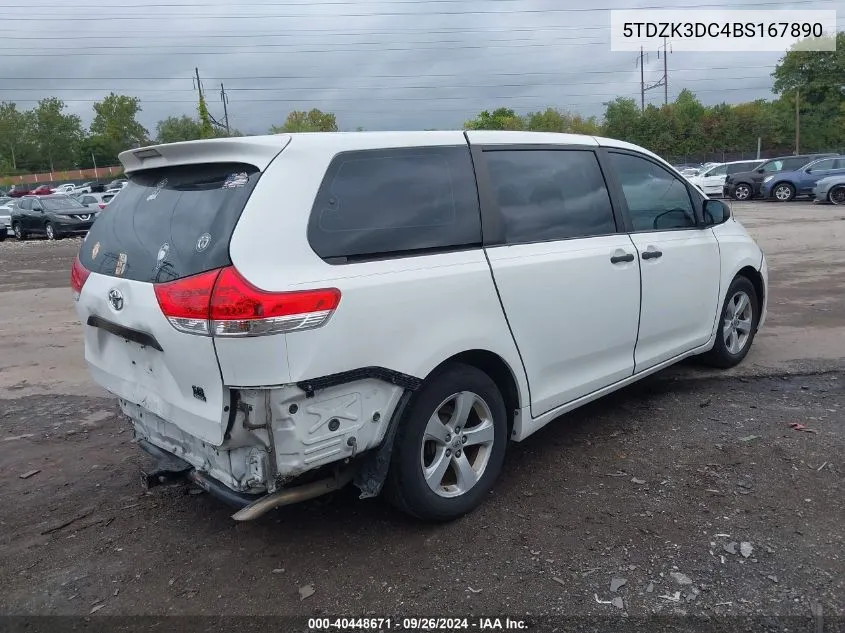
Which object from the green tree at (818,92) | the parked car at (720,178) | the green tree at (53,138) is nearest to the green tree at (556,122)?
the green tree at (818,92)

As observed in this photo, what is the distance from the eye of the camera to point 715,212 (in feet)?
17.0

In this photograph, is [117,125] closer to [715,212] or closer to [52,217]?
[52,217]

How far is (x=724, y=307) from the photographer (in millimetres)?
5312

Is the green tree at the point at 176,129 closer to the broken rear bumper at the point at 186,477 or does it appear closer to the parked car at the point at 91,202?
the parked car at the point at 91,202

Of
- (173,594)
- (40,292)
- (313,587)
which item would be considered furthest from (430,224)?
(40,292)

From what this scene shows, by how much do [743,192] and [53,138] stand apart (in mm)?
92497

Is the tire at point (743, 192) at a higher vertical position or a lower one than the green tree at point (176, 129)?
lower

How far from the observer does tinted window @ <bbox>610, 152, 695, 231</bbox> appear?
14.7 ft

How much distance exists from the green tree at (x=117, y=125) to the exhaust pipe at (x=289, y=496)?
97275 mm

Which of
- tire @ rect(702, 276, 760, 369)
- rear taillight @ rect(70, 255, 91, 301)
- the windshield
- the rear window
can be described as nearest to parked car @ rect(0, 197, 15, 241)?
the windshield

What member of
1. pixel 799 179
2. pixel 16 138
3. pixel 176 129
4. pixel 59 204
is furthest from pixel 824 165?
pixel 16 138

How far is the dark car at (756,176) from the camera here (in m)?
27.7

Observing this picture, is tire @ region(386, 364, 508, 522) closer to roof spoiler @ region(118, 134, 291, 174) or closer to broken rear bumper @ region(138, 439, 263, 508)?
broken rear bumper @ region(138, 439, 263, 508)

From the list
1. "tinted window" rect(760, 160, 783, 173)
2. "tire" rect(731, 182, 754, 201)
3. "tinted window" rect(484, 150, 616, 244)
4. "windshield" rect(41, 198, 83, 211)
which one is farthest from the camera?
"tire" rect(731, 182, 754, 201)
